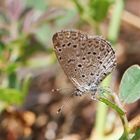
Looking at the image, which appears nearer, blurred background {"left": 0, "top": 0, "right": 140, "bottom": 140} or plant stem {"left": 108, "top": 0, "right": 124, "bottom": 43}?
blurred background {"left": 0, "top": 0, "right": 140, "bottom": 140}

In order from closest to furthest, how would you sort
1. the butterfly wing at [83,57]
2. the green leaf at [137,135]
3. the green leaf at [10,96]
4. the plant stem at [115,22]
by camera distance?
the green leaf at [137,135], the butterfly wing at [83,57], the green leaf at [10,96], the plant stem at [115,22]

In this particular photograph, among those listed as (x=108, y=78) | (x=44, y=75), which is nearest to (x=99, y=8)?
(x=108, y=78)

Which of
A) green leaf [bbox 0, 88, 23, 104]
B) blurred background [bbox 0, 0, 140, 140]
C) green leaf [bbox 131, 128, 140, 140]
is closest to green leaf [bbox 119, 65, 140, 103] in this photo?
green leaf [bbox 131, 128, 140, 140]

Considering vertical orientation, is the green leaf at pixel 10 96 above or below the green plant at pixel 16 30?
below

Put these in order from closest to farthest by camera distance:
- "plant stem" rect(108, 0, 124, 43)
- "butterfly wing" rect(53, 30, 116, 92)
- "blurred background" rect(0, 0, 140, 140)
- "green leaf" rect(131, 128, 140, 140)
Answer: "green leaf" rect(131, 128, 140, 140) < "butterfly wing" rect(53, 30, 116, 92) < "blurred background" rect(0, 0, 140, 140) < "plant stem" rect(108, 0, 124, 43)

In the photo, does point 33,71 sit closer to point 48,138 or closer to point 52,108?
point 52,108

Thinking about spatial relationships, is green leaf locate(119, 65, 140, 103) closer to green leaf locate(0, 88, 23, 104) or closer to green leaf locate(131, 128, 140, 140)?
green leaf locate(131, 128, 140, 140)

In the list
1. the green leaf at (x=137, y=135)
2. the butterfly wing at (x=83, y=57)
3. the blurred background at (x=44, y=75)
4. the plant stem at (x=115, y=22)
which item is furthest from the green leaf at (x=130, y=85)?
the plant stem at (x=115, y=22)

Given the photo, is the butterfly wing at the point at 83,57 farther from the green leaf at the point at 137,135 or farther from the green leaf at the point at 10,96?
the green leaf at the point at 10,96

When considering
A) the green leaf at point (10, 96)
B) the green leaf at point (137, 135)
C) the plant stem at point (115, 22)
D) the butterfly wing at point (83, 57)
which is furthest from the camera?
the plant stem at point (115, 22)
